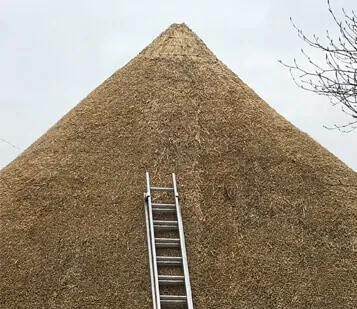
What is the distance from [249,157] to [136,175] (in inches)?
92.4

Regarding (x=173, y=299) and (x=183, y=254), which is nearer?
(x=173, y=299)

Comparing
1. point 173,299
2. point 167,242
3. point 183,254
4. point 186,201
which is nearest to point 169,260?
point 183,254

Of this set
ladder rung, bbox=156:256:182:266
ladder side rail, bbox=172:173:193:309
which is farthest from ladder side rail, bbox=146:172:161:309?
ladder side rail, bbox=172:173:193:309

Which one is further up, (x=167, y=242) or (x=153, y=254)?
(x=167, y=242)

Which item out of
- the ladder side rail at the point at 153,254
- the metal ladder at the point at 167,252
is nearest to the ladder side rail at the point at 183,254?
the metal ladder at the point at 167,252

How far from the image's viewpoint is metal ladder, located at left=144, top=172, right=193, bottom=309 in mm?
10938

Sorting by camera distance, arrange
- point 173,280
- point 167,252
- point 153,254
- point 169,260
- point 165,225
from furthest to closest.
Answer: point 165,225 < point 167,252 < point 169,260 < point 153,254 < point 173,280

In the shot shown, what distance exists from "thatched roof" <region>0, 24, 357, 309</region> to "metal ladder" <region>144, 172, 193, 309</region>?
0.59 feet

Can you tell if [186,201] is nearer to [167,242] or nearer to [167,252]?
[167,242]

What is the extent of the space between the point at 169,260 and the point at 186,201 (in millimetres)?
1578

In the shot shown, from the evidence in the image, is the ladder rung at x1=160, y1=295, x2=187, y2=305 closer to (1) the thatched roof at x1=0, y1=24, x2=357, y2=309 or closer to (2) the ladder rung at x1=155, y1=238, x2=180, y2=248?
(1) the thatched roof at x1=0, y1=24, x2=357, y2=309

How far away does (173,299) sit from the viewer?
10938 mm

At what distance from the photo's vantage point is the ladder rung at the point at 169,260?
1148 centimetres

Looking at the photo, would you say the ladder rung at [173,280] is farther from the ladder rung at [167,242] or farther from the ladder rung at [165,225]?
the ladder rung at [165,225]
